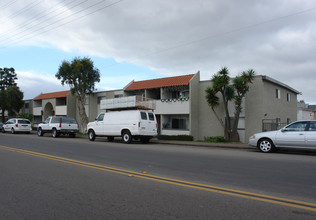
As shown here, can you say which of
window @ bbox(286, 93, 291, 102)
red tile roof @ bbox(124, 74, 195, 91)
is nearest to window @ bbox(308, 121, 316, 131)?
red tile roof @ bbox(124, 74, 195, 91)

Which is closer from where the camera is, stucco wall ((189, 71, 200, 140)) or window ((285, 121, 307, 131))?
window ((285, 121, 307, 131))

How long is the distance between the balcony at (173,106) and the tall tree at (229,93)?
9.42 ft

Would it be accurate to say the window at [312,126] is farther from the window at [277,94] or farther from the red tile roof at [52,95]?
the red tile roof at [52,95]

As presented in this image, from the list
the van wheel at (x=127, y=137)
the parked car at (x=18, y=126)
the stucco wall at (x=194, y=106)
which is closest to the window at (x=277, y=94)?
the stucco wall at (x=194, y=106)

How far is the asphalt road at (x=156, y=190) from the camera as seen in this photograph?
3.92 m

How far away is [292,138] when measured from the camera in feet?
35.8

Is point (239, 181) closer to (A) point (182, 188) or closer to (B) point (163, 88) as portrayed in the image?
(A) point (182, 188)

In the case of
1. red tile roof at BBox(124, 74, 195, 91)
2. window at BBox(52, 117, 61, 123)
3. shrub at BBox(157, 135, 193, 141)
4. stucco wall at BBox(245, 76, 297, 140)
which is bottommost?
shrub at BBox(157, 135, 193, 141)

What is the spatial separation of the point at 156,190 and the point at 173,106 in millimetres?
17764

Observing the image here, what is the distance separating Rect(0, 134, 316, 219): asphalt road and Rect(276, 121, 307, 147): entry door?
3.03 metres

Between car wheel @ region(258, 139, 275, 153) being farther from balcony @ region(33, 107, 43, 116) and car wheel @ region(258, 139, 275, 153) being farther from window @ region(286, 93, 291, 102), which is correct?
balcony @ region(33, 107, 43, 116)

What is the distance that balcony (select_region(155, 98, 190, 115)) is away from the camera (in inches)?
860

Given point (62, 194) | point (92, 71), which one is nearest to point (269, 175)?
point (62, 194)

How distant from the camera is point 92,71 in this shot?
26859 mm
